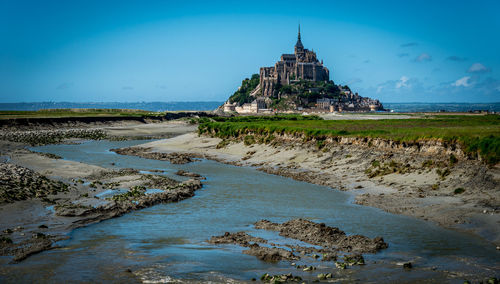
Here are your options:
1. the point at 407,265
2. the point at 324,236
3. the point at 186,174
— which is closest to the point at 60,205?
the point at 324,236

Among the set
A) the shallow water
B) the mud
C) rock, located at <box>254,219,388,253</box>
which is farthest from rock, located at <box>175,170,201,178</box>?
rock, located at <box>254,219,388,253</box>

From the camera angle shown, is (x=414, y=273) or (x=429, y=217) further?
(x=429, y=217)

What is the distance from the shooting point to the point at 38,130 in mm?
76188

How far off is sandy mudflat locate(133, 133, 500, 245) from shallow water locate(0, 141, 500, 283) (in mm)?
1280

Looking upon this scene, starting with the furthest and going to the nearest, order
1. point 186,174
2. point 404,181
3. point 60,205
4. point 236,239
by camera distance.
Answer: point 186,174, point 404,181, point 60,205, point 236,239

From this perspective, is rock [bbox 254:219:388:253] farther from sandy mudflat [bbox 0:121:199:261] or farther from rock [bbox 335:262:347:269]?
sandy mudflat [bbox 0:121:199:261]

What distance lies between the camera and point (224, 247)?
574 inches

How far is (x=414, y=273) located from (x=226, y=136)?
40543mm

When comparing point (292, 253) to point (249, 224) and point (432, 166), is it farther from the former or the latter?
point (432, 166)

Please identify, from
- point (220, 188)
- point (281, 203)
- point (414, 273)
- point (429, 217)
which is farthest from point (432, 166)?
point (414, 273)

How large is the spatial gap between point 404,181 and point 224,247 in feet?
44.7

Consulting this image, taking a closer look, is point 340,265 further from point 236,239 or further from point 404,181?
point 404,181

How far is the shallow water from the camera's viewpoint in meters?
12.1

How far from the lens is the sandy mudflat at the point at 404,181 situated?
17.8 m
